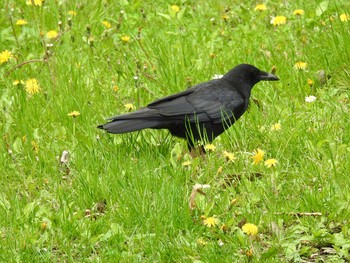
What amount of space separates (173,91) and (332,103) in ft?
4.07

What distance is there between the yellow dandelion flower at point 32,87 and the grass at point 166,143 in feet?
0.22

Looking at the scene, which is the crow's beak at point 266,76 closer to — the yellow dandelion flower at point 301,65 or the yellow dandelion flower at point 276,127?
the yellow dandelion flower at point 301,65

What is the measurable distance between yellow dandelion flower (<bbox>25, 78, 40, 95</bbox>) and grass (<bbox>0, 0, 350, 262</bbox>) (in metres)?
0.07

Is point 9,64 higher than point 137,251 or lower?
higher

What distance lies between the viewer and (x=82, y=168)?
561cm

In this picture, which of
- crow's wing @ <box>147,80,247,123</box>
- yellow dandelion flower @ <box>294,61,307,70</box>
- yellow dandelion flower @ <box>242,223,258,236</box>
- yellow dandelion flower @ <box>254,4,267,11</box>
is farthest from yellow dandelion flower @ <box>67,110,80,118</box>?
yellow dandelion flower @ <box>254,4,267,11</box>

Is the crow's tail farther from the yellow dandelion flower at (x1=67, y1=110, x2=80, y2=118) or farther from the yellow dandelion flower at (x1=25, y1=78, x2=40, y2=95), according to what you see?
the yellow dandelion flower at (x1=25, y1=78, x2=40, y2=95)

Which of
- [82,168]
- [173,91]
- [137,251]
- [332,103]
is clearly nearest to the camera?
[137,251]

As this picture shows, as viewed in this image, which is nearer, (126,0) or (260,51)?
(260,51)

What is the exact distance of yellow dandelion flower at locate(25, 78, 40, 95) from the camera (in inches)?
269

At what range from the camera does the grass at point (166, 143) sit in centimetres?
479

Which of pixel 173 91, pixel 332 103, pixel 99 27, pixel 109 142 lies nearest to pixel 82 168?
pixel 109 142

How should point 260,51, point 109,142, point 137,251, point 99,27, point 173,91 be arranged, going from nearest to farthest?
point 137,251 < point 109,142 < point 173,91 < point 260,51 < point 99,27

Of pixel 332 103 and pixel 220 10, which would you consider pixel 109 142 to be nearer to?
pixel 332 103
